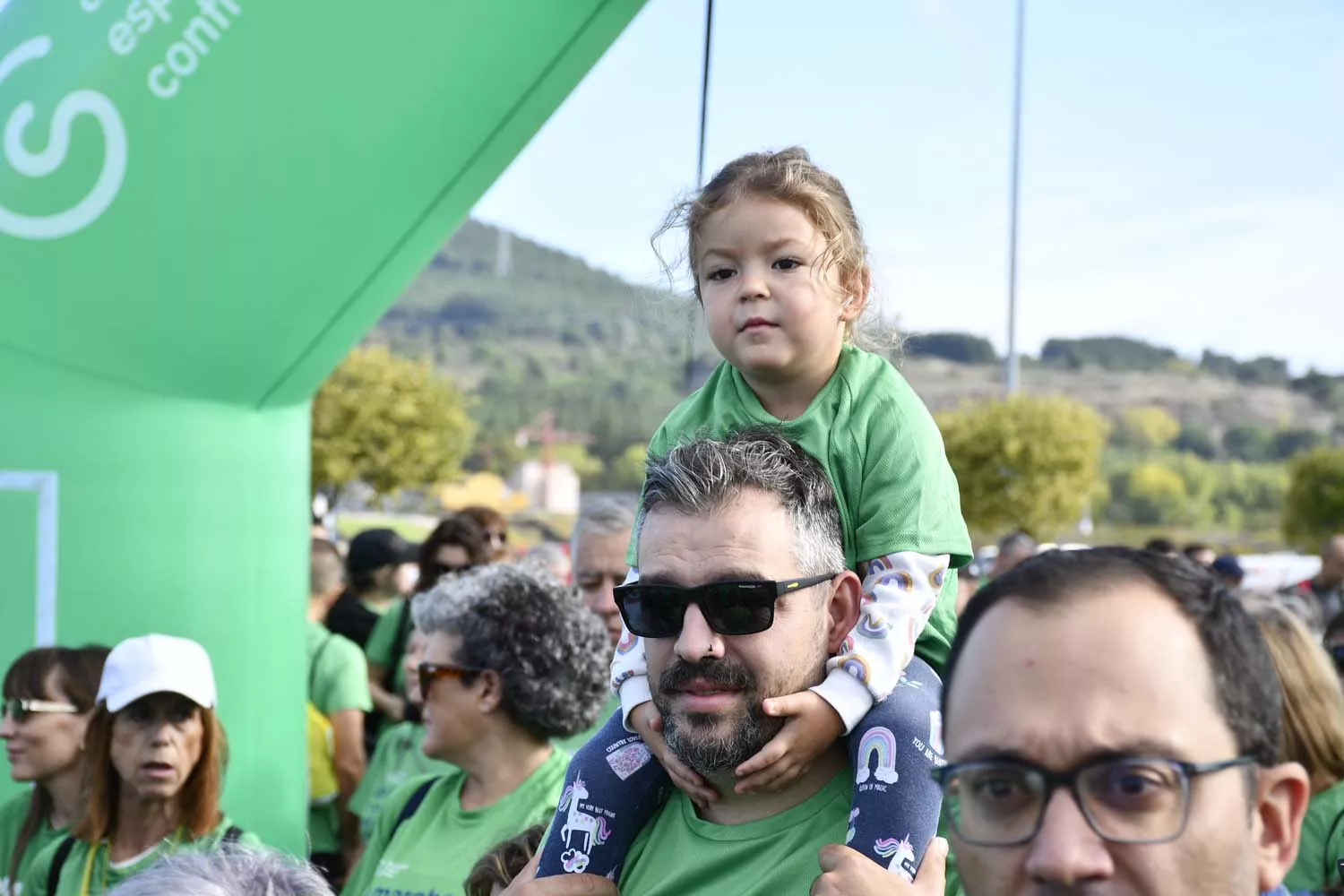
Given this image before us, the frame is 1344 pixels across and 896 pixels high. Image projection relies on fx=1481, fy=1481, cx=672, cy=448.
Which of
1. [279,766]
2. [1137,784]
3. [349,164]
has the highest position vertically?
[349,164]

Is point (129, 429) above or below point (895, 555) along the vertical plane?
above

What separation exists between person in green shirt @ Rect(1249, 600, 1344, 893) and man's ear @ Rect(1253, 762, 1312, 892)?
1.84 metres

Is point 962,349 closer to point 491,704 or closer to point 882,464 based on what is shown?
point 491,704

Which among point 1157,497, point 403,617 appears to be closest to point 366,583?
point 403,617

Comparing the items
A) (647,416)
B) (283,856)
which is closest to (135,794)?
(283,856)

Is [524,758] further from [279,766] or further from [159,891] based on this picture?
[159,891]

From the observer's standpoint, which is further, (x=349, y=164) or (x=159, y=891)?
(x=349, y=164)

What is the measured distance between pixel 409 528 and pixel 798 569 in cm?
6037

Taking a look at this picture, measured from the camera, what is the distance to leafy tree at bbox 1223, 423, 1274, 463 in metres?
80.3

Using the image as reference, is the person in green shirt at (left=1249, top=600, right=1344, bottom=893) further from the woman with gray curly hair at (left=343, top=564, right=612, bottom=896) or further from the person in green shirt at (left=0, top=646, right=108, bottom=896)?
the person in green shirt at (left=0, top=646, right=108, bottom=896)

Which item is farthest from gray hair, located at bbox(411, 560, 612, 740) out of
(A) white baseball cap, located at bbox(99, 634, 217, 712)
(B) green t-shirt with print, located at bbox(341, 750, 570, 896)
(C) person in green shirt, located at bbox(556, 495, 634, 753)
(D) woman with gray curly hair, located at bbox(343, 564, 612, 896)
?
(C) person in green shirt, located at bbox(556, 495, 634, 753)

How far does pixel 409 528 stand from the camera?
2419 inches

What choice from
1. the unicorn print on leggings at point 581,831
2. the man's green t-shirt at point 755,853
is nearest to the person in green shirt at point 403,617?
the unicorn print on leggings at point 581,831

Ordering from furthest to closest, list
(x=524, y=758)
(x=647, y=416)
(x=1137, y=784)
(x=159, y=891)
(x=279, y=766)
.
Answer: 1. (x=647, y=416)
2. (x=279, y=766)
3. (x=524, y=758)
4. (x=159, y=891)
5. (x=1137, y=784)
